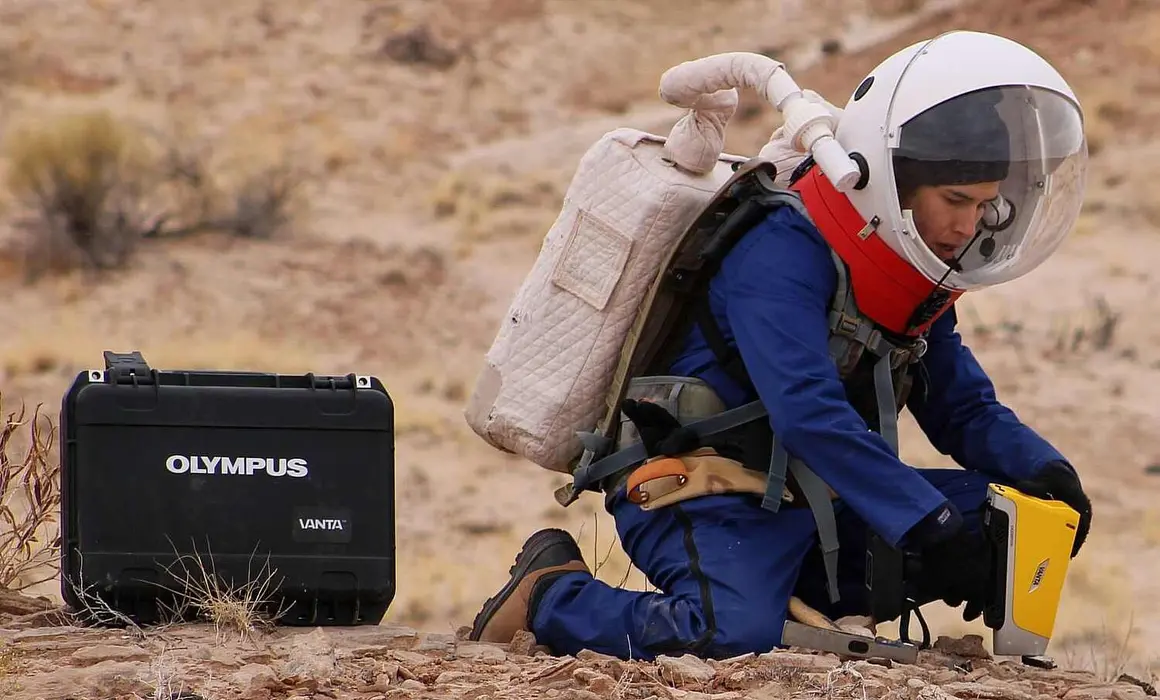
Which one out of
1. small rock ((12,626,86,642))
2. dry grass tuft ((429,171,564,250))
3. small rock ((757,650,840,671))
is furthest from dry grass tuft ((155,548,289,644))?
dry grass tuft ((429,171,564,250))

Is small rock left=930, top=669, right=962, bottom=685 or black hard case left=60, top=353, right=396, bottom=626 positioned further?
black hard case left=60, top=353, right=396, bottom=626

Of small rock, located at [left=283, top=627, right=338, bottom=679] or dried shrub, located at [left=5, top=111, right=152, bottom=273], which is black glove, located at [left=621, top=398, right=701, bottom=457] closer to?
small rock, located at [left=283, top=627, right=338, bottom=679]

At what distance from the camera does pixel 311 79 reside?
25031mm

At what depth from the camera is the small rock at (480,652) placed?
4668 millimetres

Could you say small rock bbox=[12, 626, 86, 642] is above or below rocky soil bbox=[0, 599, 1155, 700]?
above

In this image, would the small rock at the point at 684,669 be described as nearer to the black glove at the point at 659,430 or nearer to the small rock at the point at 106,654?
the black glove at the point at 659,430

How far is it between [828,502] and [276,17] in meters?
23.8

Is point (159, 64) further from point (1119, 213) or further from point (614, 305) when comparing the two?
point (614, 305)

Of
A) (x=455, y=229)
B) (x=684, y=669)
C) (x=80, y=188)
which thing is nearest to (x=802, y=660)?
(x=684, y=669)

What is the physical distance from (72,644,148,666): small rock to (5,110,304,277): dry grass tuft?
12.2 m

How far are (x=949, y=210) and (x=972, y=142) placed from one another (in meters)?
0.17

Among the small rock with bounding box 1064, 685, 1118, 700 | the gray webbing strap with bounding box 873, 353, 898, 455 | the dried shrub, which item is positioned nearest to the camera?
the small rock with bounding box 1064, 685, 1118, 700

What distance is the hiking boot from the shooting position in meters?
4.98

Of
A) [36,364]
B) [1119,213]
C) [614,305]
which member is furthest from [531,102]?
[614,305]
